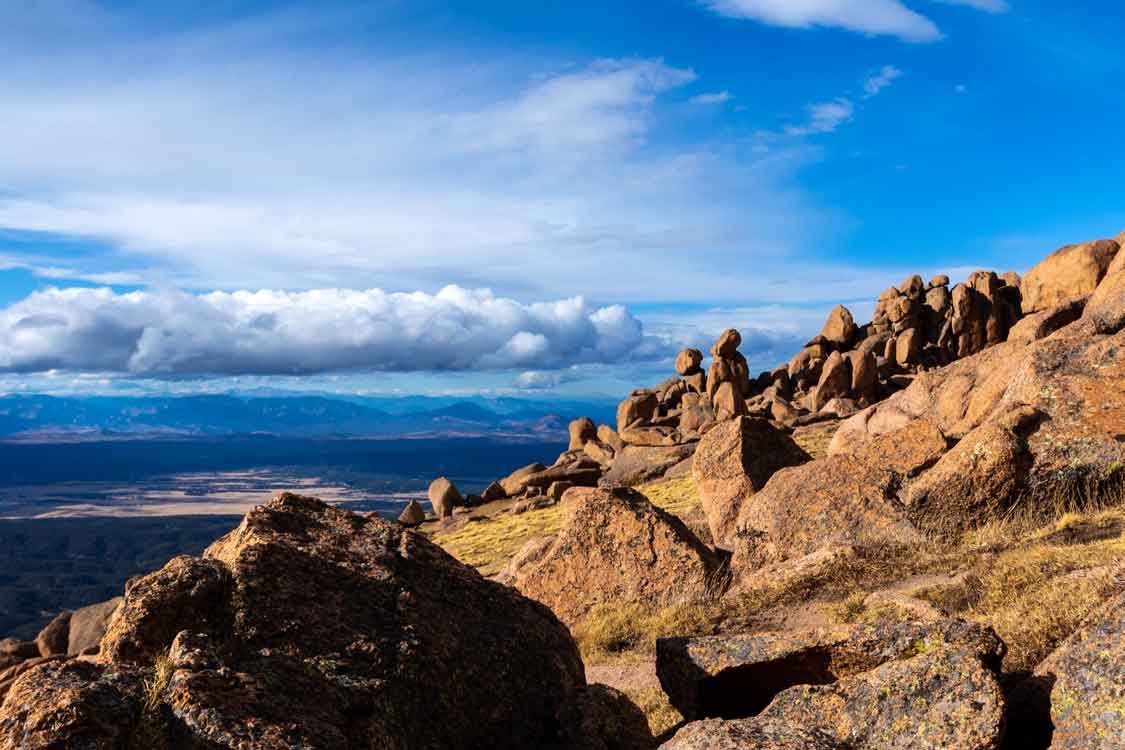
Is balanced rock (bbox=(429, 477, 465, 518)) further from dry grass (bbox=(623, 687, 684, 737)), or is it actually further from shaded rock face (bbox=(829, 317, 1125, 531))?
dry grass (bbox=(623, 687, 684, 737))

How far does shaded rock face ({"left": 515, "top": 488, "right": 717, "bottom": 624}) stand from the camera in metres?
15.6

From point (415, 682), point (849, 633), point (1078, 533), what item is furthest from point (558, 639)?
point (1078, 533)

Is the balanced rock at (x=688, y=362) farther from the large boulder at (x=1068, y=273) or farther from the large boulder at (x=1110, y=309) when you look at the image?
the large boulder at (x=1110, y=309)

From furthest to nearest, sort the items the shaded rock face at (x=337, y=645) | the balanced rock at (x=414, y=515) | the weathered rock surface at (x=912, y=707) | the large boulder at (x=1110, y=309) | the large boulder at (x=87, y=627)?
the balanced rock at (x=414, y=515) → the large boulder at (x=87, y=627) → the large boulder at (x=1110, y=309) → the weathered rock surface at (x=912, y=707) → the shaded rock face at (x=337, y=645)

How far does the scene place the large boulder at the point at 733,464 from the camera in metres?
20.1

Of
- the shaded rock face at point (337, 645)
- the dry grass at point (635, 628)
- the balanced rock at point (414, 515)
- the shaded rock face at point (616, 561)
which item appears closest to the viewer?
the shaded rock face at point (337, 645)

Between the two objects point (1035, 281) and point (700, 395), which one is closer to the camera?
point (1035, 281)

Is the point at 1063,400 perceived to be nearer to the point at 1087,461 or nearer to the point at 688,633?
the point at 1087,461

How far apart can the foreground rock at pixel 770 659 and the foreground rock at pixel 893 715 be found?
75 centimetres

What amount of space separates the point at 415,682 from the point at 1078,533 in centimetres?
1180

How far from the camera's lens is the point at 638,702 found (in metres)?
11.2

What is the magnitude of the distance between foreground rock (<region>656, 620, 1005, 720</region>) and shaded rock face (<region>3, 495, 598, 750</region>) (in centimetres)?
117

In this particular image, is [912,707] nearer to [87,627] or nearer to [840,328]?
[87,627]

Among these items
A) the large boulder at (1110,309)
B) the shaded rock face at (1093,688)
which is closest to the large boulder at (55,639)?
Result: the large boulder at (1110,309)
